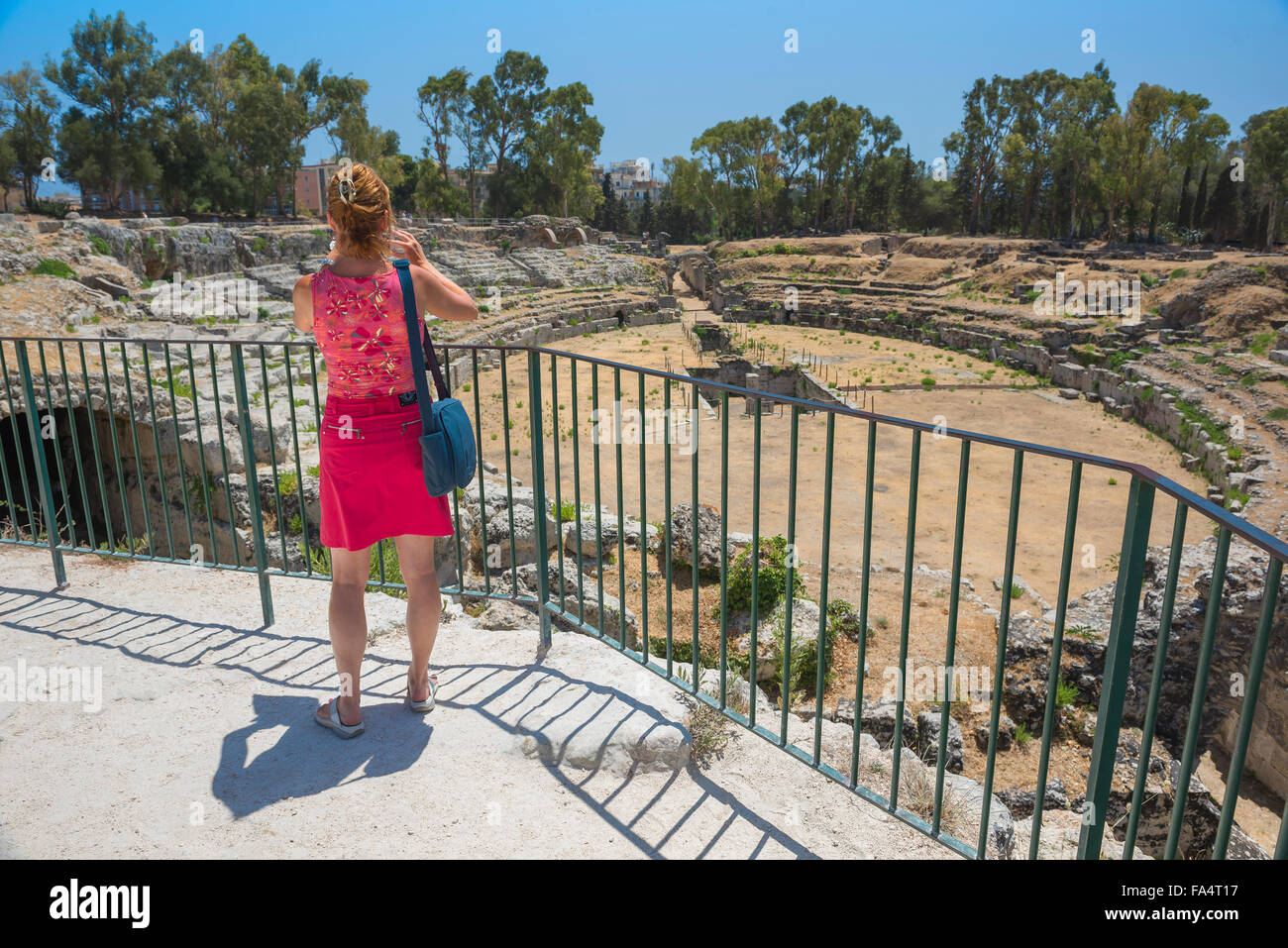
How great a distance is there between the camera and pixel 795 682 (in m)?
5.75

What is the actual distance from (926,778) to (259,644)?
2972mm

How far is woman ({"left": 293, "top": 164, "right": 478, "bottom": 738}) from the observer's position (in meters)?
2.56

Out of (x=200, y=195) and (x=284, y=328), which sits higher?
(x=200, y=195)

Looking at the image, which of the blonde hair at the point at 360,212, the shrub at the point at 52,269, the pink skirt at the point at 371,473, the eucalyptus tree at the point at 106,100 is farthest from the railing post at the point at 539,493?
the eucalyptus tree at the point at 106,100

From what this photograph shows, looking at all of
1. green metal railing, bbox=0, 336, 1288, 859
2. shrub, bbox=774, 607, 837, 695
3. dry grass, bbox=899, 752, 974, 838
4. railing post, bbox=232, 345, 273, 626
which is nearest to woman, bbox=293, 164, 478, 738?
green metal railing, bbox=0, 336, 1288, 859

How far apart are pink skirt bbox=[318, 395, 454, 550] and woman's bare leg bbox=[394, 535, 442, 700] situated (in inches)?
4.8

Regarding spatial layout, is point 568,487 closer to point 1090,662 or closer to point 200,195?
point 1090,662

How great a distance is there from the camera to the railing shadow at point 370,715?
262cm

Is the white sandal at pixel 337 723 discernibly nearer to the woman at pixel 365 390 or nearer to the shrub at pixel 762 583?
the woman at pixel 365 390

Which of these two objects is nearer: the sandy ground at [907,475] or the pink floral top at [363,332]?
the pink floral top at [363,332]

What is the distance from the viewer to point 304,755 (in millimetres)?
2865

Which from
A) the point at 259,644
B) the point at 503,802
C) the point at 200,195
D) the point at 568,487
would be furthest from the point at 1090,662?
the point at 200,195

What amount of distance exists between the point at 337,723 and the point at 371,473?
1004 millimetres
